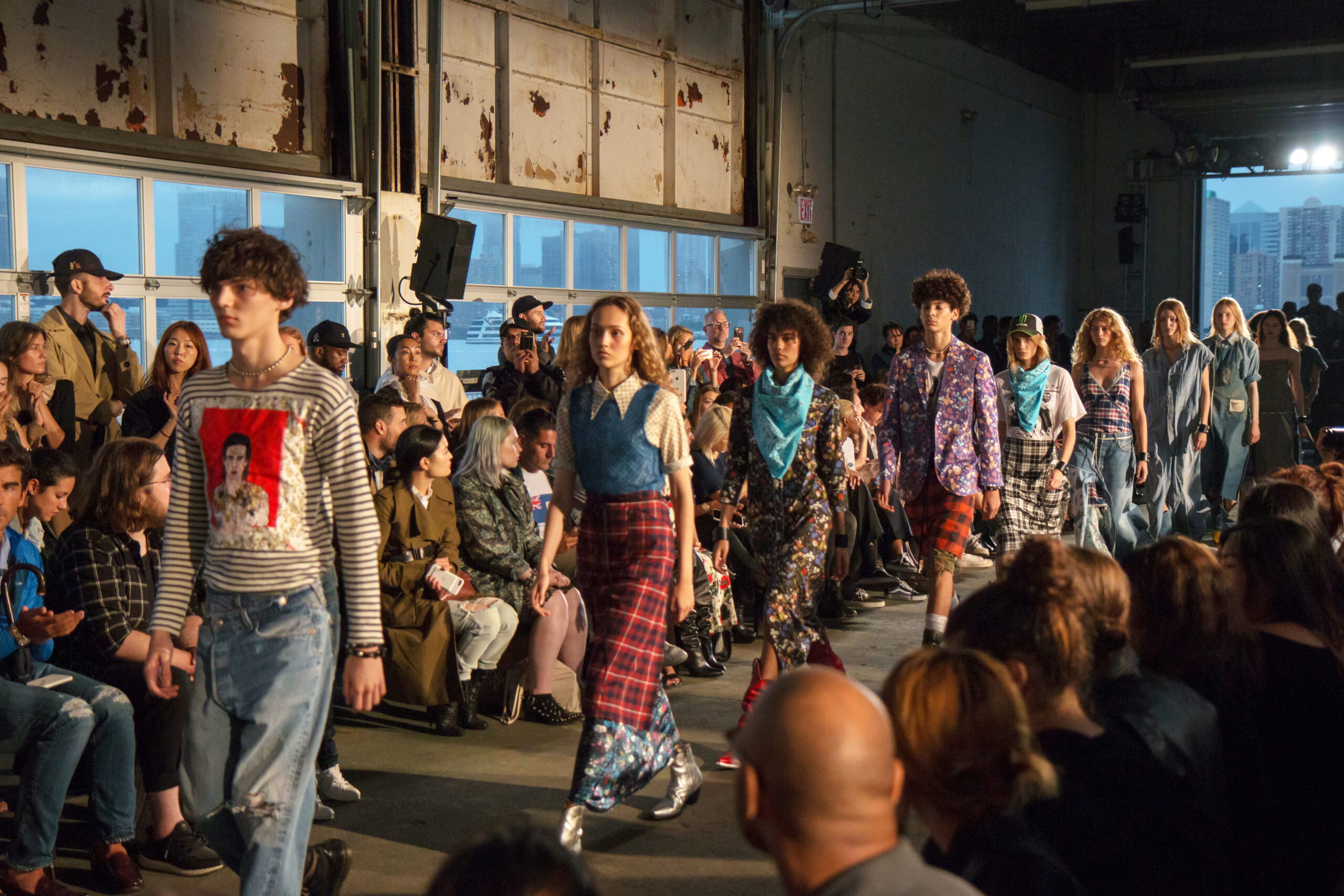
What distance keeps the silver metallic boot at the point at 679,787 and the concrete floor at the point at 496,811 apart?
3 centimetres

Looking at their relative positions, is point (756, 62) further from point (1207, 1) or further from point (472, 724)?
point (472, 724)

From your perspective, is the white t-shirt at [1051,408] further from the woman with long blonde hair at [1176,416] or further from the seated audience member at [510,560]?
the seated audience member at [510,560]

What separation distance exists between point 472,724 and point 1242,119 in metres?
20.2

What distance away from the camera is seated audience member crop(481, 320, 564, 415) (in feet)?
25.8

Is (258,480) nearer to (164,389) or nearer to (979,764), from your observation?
(979,764)

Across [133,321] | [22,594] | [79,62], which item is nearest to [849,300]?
[133,321]

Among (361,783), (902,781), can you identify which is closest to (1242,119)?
(361,783)

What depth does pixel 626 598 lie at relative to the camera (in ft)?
12.2

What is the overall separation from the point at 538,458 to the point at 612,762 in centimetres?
232

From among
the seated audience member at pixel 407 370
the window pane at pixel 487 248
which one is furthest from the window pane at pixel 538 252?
the seated audience member at pixel 407 370

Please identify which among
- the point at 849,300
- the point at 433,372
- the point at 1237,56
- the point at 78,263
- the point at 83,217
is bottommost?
the point at 433,372

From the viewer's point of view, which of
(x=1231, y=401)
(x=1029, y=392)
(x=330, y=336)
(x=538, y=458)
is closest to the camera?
(x=538, y=458)

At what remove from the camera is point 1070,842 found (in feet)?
6.07

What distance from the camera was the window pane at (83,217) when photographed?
7.14m
